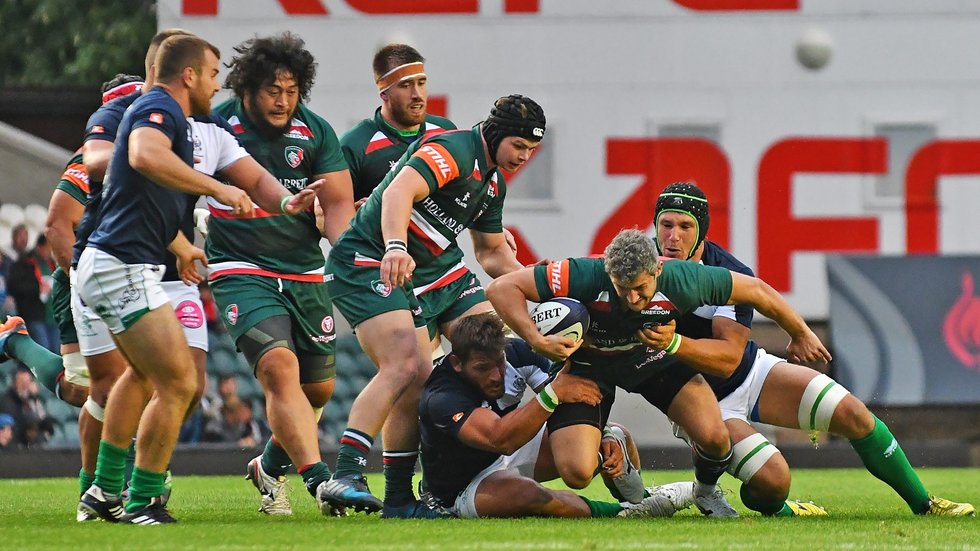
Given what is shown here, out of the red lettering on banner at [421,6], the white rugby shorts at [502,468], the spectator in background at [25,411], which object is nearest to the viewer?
the white rugby shorts at [502,468]

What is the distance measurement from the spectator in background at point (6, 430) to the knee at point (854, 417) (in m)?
8.37

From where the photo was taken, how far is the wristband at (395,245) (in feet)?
22.2

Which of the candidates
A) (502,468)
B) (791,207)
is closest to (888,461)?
(502,468)

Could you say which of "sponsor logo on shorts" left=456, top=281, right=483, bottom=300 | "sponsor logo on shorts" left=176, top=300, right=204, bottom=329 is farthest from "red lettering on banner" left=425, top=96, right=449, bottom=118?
"sponsor logo on shorts" left=176, top=300, right=204, bottom=329

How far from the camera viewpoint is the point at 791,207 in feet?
51.0

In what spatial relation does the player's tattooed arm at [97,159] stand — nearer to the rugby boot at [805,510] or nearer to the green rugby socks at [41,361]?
the green rugby socks at [41,361]

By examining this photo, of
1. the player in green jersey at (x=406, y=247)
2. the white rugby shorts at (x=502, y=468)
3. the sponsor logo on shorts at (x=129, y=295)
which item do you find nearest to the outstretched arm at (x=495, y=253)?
the player in green jersey at (x=406, y=247)

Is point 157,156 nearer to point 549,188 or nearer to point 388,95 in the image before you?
point 388,95

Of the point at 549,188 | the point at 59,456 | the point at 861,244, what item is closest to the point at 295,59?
the point at 59,456

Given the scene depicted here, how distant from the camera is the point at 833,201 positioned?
15570 millimetres

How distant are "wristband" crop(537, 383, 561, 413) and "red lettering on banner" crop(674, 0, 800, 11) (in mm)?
9332

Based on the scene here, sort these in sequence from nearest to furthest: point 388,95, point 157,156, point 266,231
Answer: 1. point 157,156
2. point 266,231
3. point 388,95

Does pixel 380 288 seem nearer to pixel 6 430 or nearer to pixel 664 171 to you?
pixel 6 430

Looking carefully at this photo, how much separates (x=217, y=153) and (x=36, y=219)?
897cm
